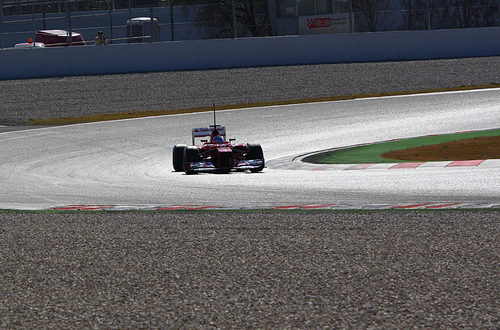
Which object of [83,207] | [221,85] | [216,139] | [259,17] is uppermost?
[259,17]

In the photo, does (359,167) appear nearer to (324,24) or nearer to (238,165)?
(238,165)

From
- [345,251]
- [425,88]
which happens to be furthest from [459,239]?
[425,88]

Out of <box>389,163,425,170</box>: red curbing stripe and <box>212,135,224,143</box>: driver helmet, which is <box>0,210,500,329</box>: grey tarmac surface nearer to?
<box>389,163,425,170</box>: red curbing stripe

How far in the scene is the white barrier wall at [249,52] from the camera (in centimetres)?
3058

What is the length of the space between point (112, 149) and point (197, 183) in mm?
7147

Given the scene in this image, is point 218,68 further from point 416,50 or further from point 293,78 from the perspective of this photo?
point 416,50

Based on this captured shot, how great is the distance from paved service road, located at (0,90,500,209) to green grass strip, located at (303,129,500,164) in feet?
4.27

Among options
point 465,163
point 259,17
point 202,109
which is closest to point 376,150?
point 465,163

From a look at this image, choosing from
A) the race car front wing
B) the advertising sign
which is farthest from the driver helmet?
the advertising sign

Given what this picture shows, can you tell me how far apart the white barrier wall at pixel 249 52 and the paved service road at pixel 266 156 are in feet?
17.5

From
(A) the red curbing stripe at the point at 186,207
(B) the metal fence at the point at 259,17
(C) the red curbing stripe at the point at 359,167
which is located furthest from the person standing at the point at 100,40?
(A) the red curbing stripe at the point at 186,207

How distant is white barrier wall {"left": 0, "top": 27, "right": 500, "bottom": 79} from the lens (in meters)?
30.6

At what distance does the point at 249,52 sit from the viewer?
102 feet

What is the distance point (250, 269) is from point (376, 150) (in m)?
10.8
